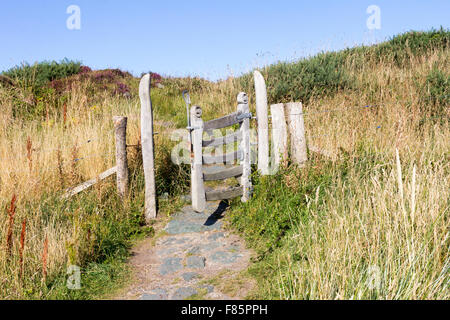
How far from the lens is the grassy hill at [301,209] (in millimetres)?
3479

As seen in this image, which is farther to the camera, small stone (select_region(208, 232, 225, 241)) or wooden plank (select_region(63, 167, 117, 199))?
wooden plank (select_region(63, 167, 117, 199))

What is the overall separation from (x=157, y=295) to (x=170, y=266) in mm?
686

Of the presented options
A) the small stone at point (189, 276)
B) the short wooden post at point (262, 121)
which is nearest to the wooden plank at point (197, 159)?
the short wooden post at point (262, 121)

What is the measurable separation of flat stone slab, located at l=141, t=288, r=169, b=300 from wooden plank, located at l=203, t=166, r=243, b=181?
6.69ft

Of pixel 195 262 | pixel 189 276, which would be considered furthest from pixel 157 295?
pixel 195 262

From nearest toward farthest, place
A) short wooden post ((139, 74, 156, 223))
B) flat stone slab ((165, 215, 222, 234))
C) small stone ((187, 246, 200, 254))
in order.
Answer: small stone ((187, 246, 200, 254)), flat stone slab ((165, 215, 222, 234)), short wooden post ((139, 74, 156, 223))

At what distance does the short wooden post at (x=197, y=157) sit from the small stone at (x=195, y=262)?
3.41 ft

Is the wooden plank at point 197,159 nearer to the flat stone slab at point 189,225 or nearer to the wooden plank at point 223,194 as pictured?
the wooden plank at point 223,194

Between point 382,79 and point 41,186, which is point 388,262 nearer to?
point 41,186

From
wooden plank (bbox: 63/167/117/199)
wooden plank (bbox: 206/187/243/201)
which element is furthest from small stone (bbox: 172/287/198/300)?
wooden plank (bbox: 63/167/117/199)

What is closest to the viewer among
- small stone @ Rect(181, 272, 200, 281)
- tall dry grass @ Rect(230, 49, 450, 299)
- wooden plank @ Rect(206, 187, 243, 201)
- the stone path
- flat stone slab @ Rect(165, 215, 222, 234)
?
tall dry grass @ Rect(230, 49, 450, 299)

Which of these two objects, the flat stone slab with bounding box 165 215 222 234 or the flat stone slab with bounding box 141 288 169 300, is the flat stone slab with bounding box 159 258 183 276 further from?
the flat stone slab with bounding box 165 215 222 234

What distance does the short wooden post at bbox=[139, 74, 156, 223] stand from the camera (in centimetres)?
616

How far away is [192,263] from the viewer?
486 cm
